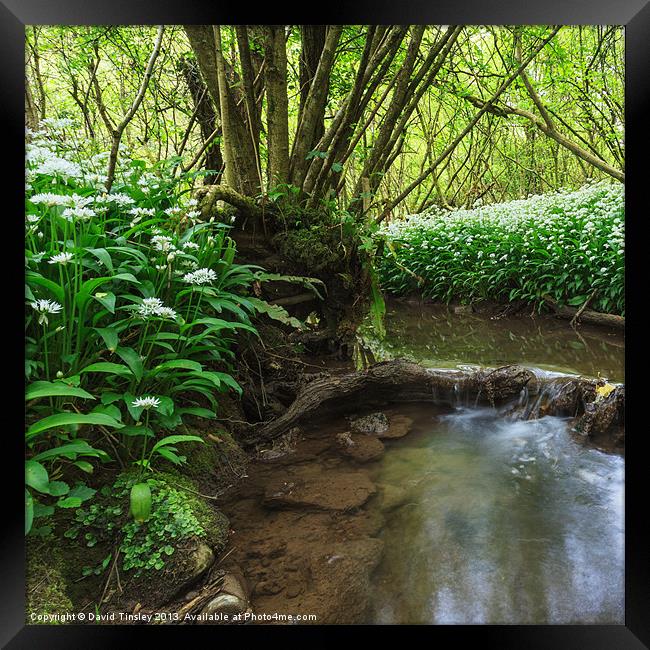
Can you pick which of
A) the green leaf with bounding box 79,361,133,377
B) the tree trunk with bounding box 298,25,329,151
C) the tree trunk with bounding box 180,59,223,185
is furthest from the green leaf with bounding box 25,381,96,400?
the tree trunk with bounding box 180,59,223,185

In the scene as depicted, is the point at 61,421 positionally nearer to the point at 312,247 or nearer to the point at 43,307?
the point at 43,307

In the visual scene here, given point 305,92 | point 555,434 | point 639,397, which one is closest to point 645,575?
point 639,397

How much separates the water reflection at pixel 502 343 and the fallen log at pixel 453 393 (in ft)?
1.07

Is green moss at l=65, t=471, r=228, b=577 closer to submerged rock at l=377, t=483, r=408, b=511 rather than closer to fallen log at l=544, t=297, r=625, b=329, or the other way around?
submerged rock at l=377, t=483, r=408, b=511

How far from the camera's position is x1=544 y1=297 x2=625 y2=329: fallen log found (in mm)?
3697

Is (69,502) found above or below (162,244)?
below

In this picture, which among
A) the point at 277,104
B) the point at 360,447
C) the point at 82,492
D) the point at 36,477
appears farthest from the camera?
the point at 277,104

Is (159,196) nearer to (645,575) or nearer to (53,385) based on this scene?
(53,385)

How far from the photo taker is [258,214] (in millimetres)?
2830

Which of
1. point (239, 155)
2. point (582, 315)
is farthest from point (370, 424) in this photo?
point (582, 315)

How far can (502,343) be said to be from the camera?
4164 millimetres

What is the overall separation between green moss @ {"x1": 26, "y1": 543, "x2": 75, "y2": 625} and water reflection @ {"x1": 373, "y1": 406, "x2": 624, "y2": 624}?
77cm

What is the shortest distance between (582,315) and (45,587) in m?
4.55
